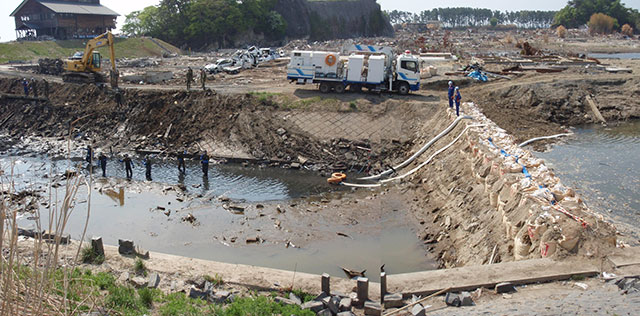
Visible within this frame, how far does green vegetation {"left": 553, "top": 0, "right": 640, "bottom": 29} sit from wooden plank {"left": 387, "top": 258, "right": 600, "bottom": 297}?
132 m

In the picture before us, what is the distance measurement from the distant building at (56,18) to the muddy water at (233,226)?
46.1m

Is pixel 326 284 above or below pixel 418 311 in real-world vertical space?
below

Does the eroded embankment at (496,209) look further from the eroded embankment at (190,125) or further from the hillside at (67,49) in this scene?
the hillside at (67,49)

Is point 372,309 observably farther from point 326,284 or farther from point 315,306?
point 326,284

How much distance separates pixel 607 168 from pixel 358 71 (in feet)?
42.5

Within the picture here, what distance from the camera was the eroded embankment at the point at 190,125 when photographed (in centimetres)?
2403

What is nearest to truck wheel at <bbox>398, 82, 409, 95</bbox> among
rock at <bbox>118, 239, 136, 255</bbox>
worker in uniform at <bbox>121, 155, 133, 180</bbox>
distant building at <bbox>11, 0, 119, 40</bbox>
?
worker in uniform at <bbox>121, 155, 133, 180</bbox>

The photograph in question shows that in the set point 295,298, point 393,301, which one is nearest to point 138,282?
point 295,298

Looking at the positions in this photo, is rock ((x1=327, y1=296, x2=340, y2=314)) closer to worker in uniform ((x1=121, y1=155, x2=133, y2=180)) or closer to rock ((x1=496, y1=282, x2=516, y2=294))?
rock ((x1=496, y1=282, x2=516, y2=294))

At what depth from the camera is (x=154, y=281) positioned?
1062 cm

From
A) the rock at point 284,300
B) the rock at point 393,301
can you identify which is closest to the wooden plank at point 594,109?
the rock at point 393,301

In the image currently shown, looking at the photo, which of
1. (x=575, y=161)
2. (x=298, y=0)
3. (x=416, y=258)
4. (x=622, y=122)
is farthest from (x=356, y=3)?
(x=416, y=258)

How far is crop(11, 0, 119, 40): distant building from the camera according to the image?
2425 inches

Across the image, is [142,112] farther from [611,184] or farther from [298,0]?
[298,0]
